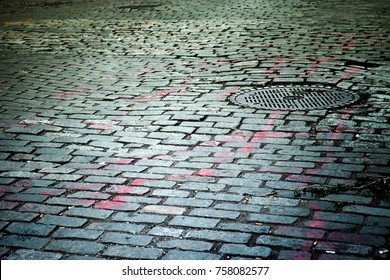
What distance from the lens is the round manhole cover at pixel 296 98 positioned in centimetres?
607

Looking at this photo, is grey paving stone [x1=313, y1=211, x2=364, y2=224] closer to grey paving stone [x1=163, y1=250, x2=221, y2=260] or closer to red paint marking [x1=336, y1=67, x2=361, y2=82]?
grey paving stone [x1=163, y1=250, x2=221, y2=260]

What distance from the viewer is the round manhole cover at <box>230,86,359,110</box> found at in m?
6.07

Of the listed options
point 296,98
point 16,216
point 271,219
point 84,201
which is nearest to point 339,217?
point 271,219

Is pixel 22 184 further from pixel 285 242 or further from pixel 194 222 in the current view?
pixel 285 242

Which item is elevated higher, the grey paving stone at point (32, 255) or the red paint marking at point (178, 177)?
the grey paving stone at point (32, 255)

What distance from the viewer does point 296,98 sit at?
6.35 meters

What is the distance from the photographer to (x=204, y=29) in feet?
38.0

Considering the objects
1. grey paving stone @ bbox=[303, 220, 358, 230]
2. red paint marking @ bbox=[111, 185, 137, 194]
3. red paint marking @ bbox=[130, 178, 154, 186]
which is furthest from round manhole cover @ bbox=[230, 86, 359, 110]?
grey paving stone @ bbox=[303, 220, 358, 230]

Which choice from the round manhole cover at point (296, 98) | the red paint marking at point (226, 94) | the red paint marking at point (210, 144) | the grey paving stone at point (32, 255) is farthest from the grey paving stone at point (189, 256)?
the red paint marking at point (226, 94)

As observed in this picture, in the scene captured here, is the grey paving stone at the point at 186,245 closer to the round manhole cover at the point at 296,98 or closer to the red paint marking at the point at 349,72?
the round manhole cover at the point at 296,98

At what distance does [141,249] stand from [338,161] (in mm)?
1920

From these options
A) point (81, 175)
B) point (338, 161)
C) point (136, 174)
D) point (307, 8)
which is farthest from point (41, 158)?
point (307, 8)

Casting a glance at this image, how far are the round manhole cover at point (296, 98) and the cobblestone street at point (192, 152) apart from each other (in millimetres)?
143

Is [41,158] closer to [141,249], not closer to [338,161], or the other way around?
[141,249]
